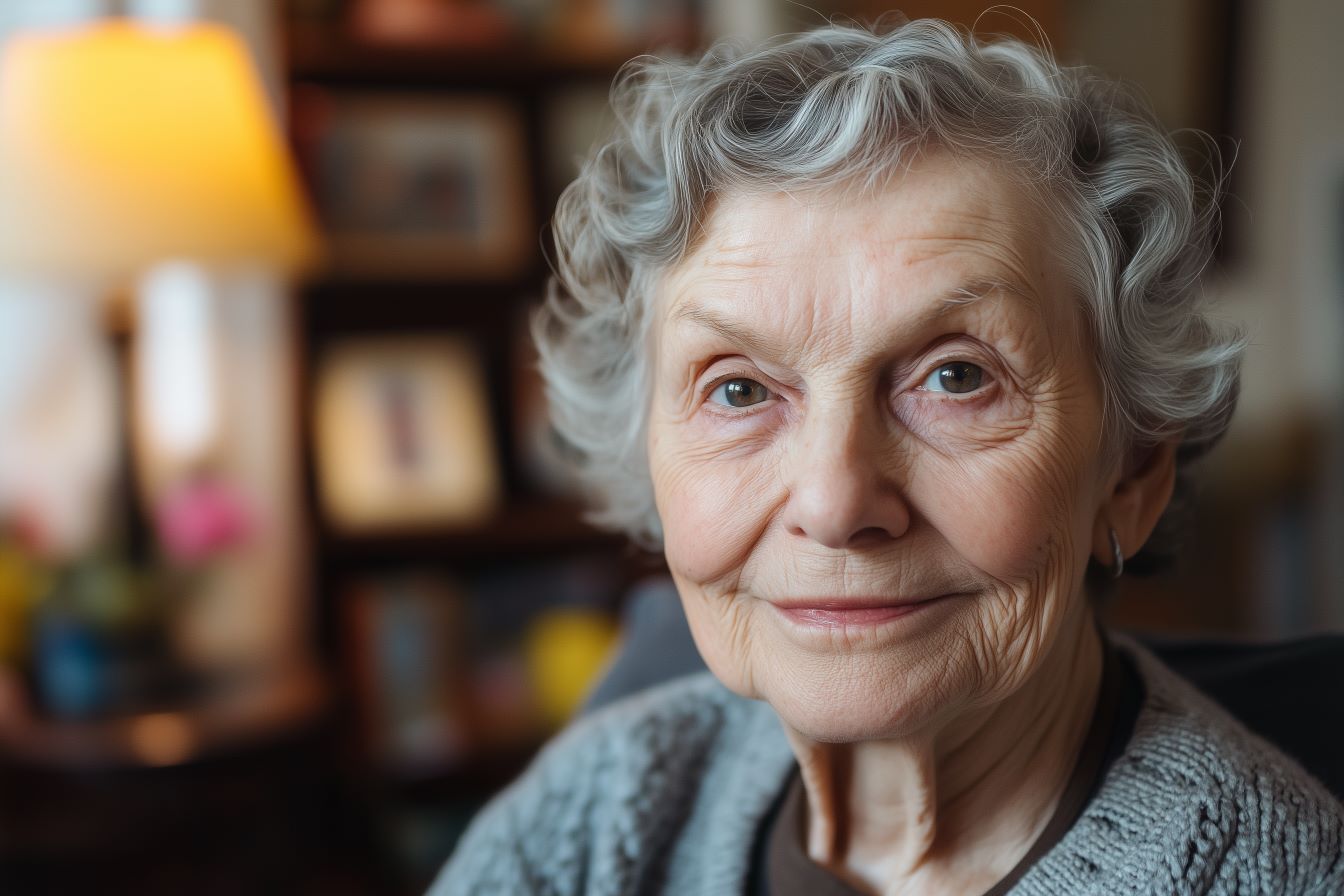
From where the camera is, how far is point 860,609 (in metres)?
0.84

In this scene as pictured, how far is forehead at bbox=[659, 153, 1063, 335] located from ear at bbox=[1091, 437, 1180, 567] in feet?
0.60

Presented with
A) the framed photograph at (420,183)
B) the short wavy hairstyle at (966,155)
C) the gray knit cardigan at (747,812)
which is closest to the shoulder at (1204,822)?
the gray knit cardigan at (747,812)

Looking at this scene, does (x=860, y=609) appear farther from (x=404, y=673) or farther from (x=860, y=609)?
(x=404, y=673)

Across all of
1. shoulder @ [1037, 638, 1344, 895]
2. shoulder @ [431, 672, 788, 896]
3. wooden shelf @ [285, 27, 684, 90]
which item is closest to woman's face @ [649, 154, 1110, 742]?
shoulder @ [1037, 638, 1344, 895]

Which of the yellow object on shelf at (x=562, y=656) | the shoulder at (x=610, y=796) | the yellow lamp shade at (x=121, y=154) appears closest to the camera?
the shoulder at (x=610, y=796)

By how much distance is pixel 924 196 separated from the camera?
82cm

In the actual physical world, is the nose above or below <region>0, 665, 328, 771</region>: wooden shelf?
above

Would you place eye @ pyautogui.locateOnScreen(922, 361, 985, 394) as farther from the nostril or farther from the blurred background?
the blurred background

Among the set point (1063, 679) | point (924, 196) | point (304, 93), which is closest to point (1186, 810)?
point (1063, 679)

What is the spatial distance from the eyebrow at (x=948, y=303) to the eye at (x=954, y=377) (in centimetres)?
4

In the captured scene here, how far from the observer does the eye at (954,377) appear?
84 centimetres

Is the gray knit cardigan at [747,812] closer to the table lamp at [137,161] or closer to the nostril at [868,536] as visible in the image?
the nostril at [868,536]

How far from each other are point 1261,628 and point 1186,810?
3.40 m

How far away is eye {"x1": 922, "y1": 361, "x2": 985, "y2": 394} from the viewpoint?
2.74 ft
